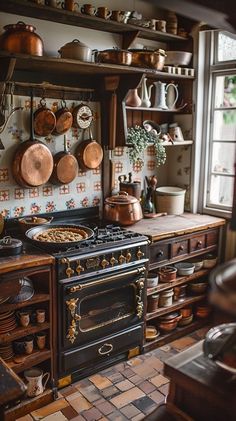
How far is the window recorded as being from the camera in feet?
11.3

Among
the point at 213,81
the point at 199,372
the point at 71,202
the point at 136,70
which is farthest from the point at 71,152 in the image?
the point at 199,372

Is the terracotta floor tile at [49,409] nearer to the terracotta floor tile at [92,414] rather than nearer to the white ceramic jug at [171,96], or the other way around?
the terracotta floor tile at [92,414]

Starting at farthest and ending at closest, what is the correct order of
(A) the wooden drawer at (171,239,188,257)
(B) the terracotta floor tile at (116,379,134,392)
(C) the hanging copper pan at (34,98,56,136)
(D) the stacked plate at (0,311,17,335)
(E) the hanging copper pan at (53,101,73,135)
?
(A) the wooden drawer at (171,239,188,257) < (E) the hanging copper pan at (53,101,73,135) < (C) the hanging copper pan at (34,98,56,136) < (B) the terracotta floor tile at (116,379,134,392) < (D) the stacked plate at (0,311,17,335)

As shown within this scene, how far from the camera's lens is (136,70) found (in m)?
2.88

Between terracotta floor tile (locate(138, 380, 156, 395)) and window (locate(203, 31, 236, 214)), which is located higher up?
window (locate(203, 31, 236, 214))

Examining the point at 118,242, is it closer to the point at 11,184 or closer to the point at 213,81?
the point at 11,184

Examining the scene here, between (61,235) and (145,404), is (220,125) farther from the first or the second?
(145,404)

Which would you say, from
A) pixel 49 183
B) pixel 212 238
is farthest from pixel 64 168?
pixel 212 238

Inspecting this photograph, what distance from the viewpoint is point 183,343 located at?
10.8 ft

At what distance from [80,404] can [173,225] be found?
141cm

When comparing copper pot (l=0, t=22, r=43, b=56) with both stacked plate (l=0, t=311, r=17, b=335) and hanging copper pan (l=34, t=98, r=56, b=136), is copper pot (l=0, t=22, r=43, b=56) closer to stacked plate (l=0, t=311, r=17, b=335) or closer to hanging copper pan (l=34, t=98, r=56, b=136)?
hanging copper pan (l=34, t=98, r=56, b=136)

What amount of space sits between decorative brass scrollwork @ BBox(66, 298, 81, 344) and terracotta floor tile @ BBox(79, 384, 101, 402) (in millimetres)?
331

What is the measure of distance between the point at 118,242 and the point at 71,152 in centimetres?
81

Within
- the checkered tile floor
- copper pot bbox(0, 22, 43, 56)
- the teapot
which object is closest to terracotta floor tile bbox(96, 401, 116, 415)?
the checkered tile floor
